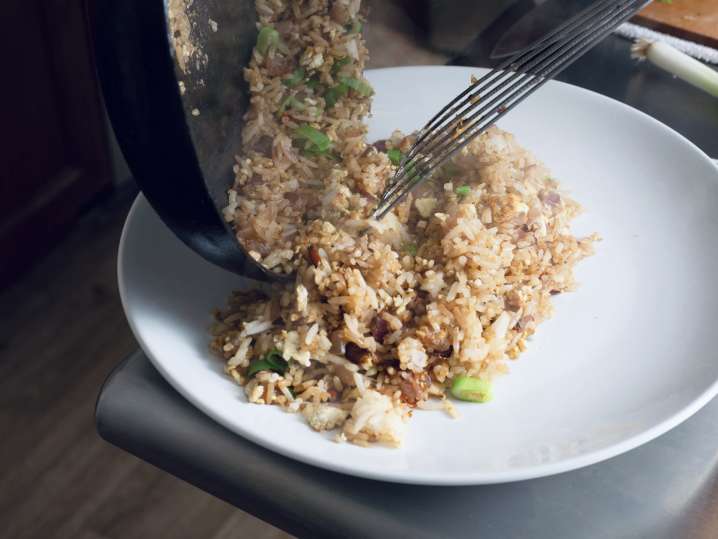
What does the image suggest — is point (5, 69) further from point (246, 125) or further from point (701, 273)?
point (701, 273)

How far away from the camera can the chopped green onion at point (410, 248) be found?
2.41ft

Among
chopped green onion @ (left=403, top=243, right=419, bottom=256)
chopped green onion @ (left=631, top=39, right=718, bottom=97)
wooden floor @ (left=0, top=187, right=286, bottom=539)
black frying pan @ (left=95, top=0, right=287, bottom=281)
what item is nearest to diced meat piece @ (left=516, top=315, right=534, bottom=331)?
chopped green onion @ (left=403, top=243, right=419, bottom=256)

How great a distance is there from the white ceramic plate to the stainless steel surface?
3 centimetres

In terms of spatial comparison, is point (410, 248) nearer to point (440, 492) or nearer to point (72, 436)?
point (440, 492)

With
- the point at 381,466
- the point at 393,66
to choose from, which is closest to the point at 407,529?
the point at 381,466

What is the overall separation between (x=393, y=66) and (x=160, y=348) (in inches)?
14.1

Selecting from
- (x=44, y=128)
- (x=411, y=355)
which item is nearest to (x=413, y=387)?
(x=411, y=355)

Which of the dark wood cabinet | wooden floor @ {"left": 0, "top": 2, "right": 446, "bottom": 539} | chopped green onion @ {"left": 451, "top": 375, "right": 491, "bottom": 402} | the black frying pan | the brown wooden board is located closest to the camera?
the black frying pan

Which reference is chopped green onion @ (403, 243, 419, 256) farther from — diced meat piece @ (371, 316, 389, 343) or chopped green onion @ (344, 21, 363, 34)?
chopped green onion @ (344, 21, 363, 34)

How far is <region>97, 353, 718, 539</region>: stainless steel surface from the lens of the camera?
0.57 meters

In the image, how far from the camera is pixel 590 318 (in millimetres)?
721

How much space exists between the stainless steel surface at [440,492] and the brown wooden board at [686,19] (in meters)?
0.62

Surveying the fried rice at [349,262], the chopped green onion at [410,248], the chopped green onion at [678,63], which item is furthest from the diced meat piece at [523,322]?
the chopped green onion at [678,63]

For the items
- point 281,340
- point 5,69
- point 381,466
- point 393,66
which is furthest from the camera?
point 5,69
